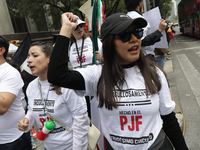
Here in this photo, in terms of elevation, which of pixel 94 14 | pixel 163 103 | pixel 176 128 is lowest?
pixel 176 128

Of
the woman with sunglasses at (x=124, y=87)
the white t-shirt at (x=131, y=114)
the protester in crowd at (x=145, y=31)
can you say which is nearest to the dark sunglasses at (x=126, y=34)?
the woman with sunglasses at (x=124, y=87)

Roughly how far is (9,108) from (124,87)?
4.57ft

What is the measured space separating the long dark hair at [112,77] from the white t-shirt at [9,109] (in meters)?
1.06

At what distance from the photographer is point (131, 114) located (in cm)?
126

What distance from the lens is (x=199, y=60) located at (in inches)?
334

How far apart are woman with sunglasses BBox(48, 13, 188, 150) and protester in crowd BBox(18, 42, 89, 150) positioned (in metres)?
0.35

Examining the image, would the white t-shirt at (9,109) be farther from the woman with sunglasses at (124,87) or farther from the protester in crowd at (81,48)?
the protester in crowd at (81,48)

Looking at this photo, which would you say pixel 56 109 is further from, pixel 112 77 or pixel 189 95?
pixel 189 95

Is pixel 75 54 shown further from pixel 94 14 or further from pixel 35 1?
pixel 35 1

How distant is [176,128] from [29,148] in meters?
1.71

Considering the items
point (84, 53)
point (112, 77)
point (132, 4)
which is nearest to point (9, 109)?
point (112, 77)

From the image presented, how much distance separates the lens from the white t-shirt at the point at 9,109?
1843 millimetres

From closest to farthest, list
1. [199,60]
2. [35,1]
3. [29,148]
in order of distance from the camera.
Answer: [29,148] < [199,60] < [35,1]

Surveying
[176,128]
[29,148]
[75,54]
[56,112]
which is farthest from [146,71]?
[75,54]
